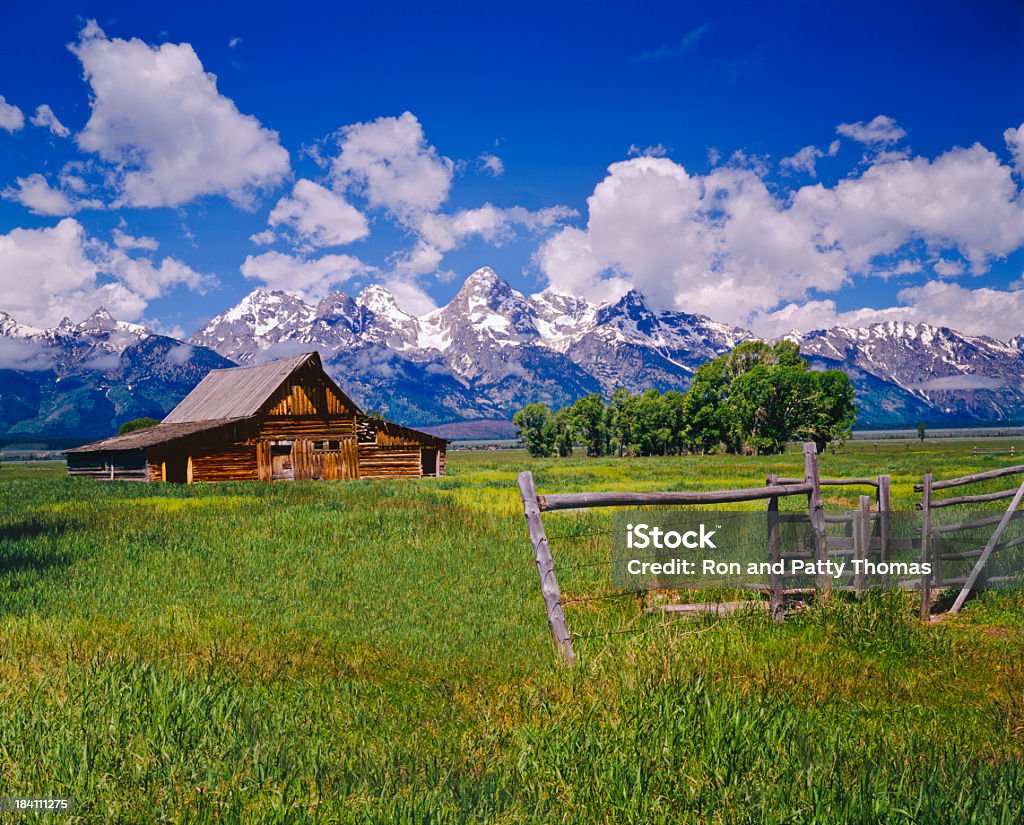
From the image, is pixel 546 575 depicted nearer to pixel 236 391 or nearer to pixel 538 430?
pixel 236 391

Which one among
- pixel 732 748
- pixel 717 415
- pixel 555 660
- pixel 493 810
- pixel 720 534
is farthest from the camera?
pixel 717 415

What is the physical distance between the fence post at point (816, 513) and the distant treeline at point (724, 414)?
265 ft

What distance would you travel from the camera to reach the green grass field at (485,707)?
4.43 metres

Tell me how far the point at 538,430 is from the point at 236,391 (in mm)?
78352

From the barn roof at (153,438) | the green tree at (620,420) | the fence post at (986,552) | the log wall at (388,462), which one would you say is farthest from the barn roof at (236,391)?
the green tree at (620,420)

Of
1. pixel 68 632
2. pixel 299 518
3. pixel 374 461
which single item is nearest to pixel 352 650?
pixel 68 632

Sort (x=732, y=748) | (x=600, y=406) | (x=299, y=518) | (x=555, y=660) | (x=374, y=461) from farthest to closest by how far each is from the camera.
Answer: (x=600, y=406)
(x=374, y=461)
(x=299, y=518)
(x=555, y=660)
(x=732, y=748)

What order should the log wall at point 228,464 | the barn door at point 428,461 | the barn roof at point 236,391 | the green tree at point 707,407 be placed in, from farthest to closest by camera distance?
the green tree at point 707,407 → the barn door at point 428,461 → the barn roof at point 236,391 → the log wall at point 228,464

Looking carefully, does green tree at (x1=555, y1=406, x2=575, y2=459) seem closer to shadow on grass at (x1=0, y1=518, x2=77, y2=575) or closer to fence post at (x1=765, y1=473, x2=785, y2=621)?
shadow on grass at (x1=0, y1=518, x2=77, y2=575)

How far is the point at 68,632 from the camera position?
8.73m

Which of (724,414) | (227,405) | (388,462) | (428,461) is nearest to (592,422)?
(724,414)

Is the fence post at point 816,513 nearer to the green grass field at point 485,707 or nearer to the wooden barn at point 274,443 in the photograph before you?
the green grass field at point 485,707

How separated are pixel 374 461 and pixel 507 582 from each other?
40.6m

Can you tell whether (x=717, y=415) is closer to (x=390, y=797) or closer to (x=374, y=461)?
(x=374, y=461)
